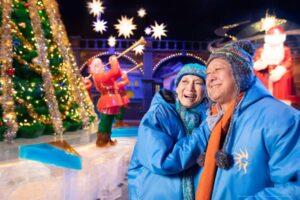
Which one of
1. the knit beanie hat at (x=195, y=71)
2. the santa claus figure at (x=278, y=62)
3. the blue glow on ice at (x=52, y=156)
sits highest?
the santa claus figure at (x=278, y=62)

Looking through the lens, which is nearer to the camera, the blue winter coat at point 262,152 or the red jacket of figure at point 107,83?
the blue winter coat at point 262,152

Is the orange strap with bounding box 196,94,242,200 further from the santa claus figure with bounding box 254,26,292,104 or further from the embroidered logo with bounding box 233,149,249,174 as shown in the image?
the santa claus figure with bounding box 254,26,292,104

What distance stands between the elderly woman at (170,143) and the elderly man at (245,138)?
0.44 feet

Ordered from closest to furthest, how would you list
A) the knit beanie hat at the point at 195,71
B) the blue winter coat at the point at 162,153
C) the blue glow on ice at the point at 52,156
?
1. the blue winter coat at the point at 162,153
2. the knit beanie hat at the point at 195,71
3. the blue glow on ice at the point at 52,156

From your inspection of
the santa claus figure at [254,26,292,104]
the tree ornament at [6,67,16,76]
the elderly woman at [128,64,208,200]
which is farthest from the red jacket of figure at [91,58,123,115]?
the santa claus figure at [254,26,292,104]

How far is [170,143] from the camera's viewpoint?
1.18m

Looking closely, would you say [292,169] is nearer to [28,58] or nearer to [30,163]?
[30,163]

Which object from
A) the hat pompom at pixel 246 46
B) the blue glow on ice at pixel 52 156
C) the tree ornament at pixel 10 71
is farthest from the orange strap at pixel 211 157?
the tree ornament at pixel 10 71

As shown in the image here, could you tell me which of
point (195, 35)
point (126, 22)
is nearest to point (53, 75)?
point (126, 22)

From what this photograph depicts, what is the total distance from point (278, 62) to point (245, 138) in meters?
5.58

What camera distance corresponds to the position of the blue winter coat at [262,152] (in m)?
0.89

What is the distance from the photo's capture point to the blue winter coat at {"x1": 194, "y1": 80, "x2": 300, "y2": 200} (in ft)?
2.91

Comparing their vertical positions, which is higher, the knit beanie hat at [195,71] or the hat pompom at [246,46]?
the hat pompom at [246,46]

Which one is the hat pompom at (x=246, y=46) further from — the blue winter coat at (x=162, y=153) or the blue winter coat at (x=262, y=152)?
the blue winter coat at (x=162, y=153)
